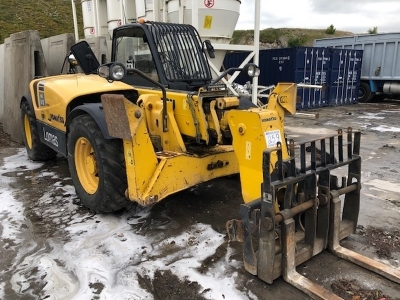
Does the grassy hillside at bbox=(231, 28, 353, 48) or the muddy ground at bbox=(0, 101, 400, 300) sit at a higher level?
the grassy hillside at bbox=(231, 28, 353, 48)

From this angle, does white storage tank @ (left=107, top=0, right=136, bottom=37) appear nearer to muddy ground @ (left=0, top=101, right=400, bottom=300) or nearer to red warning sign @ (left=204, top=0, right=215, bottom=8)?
red warning sign @ (left=204, top=0, right=215, bottom=8)

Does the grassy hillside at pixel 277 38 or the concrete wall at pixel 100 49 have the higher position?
the grassy hillside at pixel 277 38

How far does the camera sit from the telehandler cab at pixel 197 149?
2.95m

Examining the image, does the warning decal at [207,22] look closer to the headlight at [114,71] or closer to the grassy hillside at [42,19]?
the headlight at [114,71]

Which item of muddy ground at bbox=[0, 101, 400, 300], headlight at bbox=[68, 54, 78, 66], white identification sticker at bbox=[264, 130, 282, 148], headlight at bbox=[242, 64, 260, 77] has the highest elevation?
headlight at bbox=[68, 54, 78, 66]

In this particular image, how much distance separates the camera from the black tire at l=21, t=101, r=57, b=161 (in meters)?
6.19

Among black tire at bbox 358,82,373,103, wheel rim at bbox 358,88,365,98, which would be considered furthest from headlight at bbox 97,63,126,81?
wheel rim at bbox 358,88,365,98

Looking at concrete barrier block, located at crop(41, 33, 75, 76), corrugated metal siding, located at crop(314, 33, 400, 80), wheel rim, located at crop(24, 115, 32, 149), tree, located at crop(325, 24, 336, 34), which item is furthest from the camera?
tree, located at crop(325, 24, 336, 34)

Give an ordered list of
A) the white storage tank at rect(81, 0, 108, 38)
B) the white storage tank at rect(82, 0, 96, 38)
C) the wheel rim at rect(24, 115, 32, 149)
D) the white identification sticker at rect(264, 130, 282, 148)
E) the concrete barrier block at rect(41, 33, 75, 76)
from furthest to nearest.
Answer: the white storage tank at rect(82, 0, 96, 38)
the white storage tank at rect(81, 0, 108, 38)
the concrete barrier block at rect(41, 33, 75, 76)
the wheel rim at rect(24, 115, 32, 149)
the white identification sticker at rect(264, 130, 282, 148)

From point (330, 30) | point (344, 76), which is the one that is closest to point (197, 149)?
point (344, 76)

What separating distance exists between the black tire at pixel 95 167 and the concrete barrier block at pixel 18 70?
12.0 ft

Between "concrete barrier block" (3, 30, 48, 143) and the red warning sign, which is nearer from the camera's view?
"concrete barrier block" (3, 30, 48, 143)

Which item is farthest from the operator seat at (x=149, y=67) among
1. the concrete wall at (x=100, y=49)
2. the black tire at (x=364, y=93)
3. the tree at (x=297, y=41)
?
the tree at (x=297, y=41)

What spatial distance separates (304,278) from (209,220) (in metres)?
1.39
